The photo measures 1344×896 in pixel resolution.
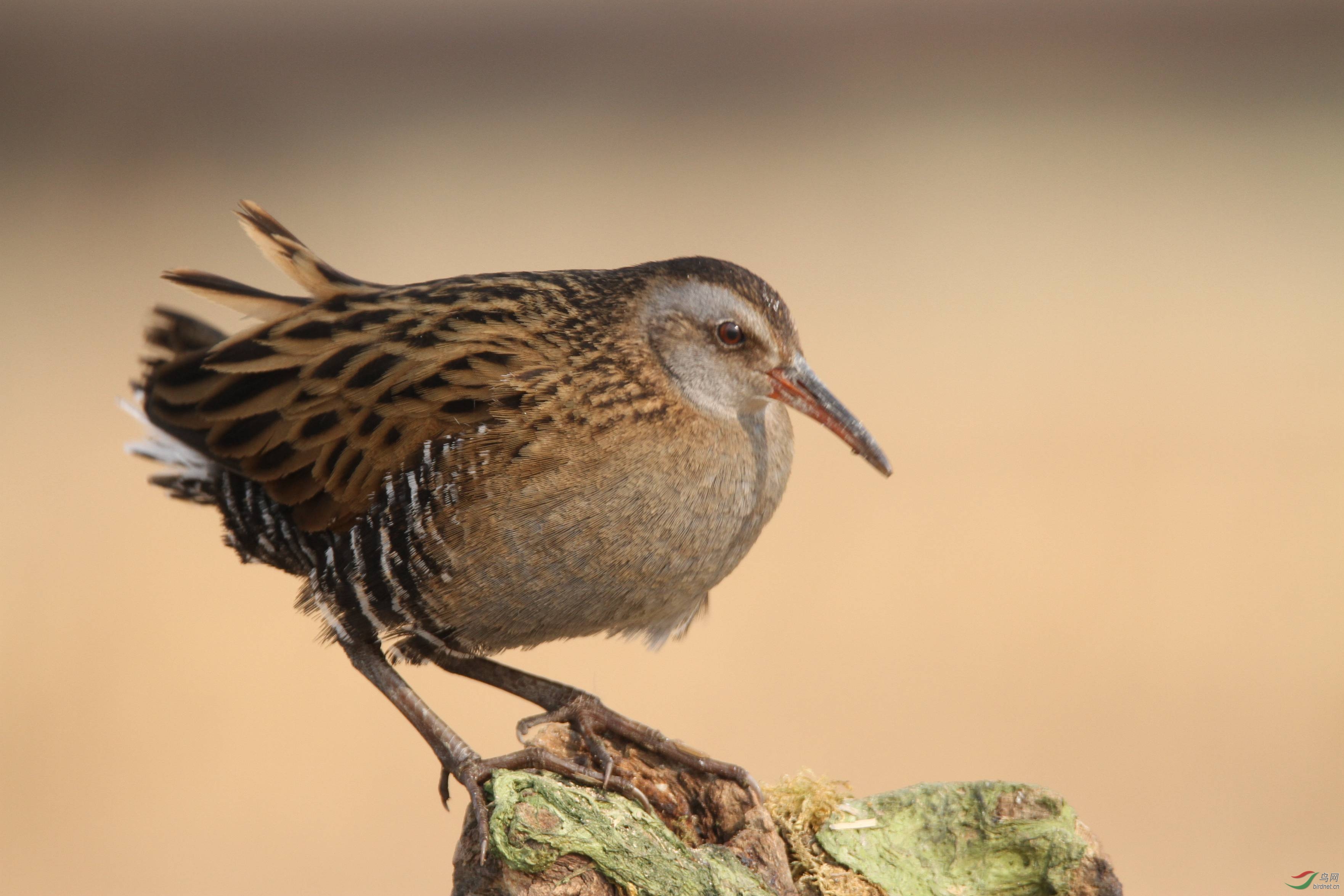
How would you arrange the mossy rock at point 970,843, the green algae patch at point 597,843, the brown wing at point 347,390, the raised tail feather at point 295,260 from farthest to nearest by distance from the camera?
the raised tail feather at point 295,260 < the brown wing at point 347,390 < the mossy rock at point 970,843 < the green algae patch at point 597,843

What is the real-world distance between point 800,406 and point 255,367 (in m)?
1.38

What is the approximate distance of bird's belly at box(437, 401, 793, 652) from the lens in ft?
9.09

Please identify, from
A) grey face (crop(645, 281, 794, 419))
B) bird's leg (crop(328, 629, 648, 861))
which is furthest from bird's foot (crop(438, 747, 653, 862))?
grey face (crop(645, 281, 794, 419))

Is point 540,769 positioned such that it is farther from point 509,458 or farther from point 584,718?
point 509,458

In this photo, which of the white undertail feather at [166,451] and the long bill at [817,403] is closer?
the long bill at [817,403]

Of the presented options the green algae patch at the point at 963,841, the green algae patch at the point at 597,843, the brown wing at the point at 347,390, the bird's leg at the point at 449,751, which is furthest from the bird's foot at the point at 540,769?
the brown wing at the point at 347,390

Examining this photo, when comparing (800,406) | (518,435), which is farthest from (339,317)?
(800,406)

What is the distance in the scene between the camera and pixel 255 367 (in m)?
3.18

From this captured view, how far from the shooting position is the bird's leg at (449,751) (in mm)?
2799

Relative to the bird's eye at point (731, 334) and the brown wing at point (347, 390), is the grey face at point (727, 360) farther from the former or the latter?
the brown wing at point (347, 390)

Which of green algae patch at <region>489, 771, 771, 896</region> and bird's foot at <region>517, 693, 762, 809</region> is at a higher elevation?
bird's foot at <region>517, 693, 762, 809</region>

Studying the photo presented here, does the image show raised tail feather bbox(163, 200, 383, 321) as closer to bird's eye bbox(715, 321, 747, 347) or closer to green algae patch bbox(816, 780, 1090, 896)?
bird's eye bbox(715, 321, 747, 347)

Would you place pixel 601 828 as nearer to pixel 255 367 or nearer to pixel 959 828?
pixel 959 828

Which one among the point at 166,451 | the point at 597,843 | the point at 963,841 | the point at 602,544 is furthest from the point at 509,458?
the point at 963,841
